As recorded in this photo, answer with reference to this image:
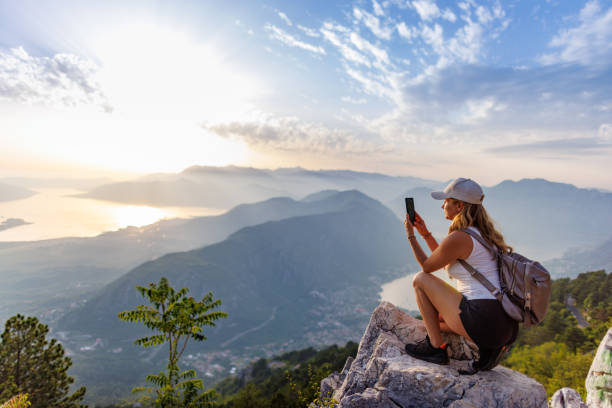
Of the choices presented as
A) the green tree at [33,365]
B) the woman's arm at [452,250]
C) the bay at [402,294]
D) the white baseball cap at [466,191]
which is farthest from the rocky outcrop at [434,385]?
the bay at [402,294]

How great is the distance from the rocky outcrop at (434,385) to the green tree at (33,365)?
52.5 ft

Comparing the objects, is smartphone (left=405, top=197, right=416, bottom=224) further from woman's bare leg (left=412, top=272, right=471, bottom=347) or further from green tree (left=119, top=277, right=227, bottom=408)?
green tree (left=119, top=277, right=227, bottom=408)

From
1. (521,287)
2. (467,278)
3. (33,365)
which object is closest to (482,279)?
(467,278)

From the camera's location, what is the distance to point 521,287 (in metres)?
3.82

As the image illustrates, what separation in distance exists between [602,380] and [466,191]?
8946mm

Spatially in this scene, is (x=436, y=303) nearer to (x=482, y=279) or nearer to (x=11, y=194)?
(x=482, y=279)

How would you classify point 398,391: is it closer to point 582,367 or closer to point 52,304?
point 582,367

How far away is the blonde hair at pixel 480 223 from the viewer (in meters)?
4.12

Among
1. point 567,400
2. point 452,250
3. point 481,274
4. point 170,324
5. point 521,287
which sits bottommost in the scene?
point 567,400

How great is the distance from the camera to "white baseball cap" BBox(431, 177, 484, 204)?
413cm

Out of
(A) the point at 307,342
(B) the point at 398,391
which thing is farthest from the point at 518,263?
(A) the point at 307,342

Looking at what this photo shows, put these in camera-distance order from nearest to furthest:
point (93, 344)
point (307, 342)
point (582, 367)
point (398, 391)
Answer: point (398, 391)
point (582, 367)
point (93, 344)
point (307, 342)

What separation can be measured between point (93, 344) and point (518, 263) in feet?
533

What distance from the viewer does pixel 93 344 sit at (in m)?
121
